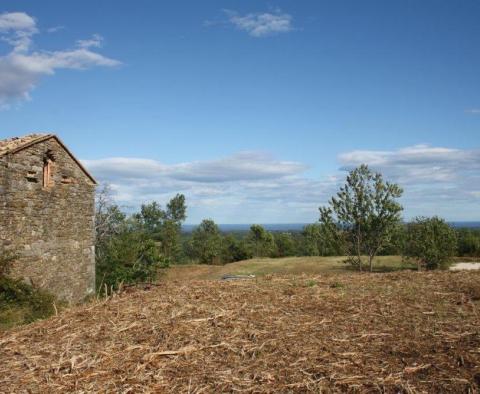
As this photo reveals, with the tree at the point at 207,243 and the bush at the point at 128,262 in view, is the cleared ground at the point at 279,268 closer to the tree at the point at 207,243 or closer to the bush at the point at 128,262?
the bush at the point at 128,262

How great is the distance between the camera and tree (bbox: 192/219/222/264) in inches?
2682

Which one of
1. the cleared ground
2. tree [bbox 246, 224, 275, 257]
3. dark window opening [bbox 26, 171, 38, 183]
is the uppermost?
dark window opening [bbox 26, 171, 38, 183]

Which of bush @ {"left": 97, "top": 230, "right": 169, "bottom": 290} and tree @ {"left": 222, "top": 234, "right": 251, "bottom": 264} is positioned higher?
bush @ {"left": 97, "top": 230, "right": 169, "bottom": 290}

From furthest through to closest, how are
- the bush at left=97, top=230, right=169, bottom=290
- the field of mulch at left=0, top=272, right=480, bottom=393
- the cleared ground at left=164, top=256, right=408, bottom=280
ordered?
the cleared ground at left=164, top=256, right=408, bottom=280 → the bush at left=97, top=230, right=169, bottom=290 → the field of mulch at left=0, top=272, right=480, bottom=393

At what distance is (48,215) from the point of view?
17.1 m

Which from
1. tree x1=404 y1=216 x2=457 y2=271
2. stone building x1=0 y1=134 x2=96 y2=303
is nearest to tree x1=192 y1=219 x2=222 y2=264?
tree x1=404 y1=216 x2=457 y2=271

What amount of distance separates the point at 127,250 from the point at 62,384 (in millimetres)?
22789

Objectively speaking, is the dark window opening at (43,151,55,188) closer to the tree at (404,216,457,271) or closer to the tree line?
the tree line

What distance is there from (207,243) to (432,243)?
4401cm

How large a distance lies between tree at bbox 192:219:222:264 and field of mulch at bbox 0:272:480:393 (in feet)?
198

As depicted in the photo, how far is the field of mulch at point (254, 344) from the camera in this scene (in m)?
4.52

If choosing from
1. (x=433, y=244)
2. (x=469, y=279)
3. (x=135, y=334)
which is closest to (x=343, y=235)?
(x=433, y=244)

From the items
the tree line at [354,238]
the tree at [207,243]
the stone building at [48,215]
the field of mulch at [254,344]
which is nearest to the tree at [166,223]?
the tree at [207,243]

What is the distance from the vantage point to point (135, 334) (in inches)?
233
